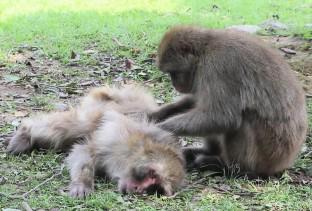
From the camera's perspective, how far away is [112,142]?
15.0ft

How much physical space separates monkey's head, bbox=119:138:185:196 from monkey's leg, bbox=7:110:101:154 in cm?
80

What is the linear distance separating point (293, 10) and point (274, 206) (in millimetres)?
8631

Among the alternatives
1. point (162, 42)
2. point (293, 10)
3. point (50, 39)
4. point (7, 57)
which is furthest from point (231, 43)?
point (293, 10)

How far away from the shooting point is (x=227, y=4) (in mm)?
12492

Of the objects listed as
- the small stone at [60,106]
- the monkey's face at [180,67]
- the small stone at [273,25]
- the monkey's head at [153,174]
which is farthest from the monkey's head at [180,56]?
the small stone at [273,25]

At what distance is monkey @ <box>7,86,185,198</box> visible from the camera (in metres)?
4.24

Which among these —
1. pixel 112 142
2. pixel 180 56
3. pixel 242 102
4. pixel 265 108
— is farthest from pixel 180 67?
pixel 112 142

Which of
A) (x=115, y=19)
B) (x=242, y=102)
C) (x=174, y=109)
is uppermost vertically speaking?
(x=242, y=102)

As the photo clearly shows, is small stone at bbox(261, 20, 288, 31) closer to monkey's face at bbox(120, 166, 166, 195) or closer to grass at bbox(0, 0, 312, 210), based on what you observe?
grass at bbox(0, 0, 312, 210)

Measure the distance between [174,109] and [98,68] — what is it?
2.89 m

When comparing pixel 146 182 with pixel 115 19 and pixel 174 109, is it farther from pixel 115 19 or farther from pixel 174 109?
pixel 115 19

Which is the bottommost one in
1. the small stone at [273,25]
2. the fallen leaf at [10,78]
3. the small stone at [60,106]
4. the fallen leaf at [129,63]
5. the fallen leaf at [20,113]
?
the fallen leaf at [20,113]

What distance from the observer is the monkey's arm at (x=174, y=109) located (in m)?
5.24

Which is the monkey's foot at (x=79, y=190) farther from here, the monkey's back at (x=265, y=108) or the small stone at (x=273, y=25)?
the small stone at (x=273, y=25)
